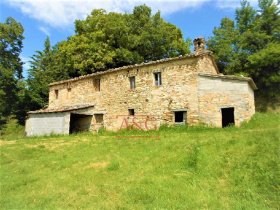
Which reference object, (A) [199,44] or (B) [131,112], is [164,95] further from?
(A) [199,44]

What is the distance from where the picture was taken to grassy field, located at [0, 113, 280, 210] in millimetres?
5855

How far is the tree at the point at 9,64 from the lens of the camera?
2952 cm

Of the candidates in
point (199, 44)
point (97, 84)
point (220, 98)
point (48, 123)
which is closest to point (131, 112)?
point (97, 84)

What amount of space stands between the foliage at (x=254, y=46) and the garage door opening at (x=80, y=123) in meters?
15.6

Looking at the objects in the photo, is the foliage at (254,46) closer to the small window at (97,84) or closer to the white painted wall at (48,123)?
the small window at (97,84)

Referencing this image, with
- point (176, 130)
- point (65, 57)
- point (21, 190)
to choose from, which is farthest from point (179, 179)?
point (65, 57)

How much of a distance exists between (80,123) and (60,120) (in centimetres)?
249

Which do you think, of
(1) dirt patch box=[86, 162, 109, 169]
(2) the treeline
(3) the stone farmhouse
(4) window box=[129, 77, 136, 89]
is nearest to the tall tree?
A: (2) the treeline

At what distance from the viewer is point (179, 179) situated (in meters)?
6.94

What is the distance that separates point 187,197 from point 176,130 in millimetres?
10111

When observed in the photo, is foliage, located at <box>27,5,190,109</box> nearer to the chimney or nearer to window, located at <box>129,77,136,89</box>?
window, located at <box>129,77,136,89</box>

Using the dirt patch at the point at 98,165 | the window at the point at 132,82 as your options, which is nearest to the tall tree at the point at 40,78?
the window at the point at 132,82

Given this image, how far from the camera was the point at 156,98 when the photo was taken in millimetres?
17594

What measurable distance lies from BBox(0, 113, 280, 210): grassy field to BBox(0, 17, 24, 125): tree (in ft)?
70.7
